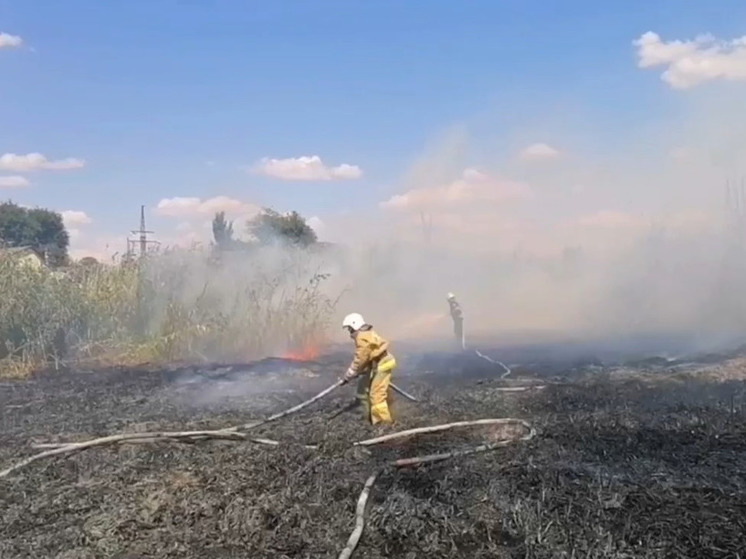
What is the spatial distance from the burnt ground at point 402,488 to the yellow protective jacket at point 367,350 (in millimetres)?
892

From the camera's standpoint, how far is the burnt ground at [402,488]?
606cm

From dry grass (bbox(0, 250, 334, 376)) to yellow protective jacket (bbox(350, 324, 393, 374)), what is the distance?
377 inches

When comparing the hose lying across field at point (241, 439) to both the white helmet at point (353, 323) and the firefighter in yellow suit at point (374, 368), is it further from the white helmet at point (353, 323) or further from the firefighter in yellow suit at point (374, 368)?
the white helmet at point (353, 323)

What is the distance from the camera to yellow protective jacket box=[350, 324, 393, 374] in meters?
10.1

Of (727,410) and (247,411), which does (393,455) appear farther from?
(727,410)

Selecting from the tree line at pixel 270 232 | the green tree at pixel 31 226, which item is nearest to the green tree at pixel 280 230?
the tree line at pixel 270 232

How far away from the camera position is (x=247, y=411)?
39.4 feet

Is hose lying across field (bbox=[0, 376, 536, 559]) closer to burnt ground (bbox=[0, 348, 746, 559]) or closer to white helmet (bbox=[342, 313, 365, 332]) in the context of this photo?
burnt ground (bbox=[0, 348, 746, 559])

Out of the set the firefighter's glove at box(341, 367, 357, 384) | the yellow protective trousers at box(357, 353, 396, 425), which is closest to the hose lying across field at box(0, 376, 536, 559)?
the yellow protective trousers at box(357, 353, 396, 425)

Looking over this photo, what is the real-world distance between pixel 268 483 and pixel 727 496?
4.20 metres

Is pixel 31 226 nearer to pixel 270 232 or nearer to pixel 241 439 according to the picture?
pixel 270 232

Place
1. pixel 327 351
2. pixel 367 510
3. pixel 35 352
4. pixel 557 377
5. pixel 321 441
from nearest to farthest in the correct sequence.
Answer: pixel 367 510 → pixel 321 441 → pixel 557 377 → pixel 35 352 → pixel 327 351

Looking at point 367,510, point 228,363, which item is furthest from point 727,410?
point 228,363

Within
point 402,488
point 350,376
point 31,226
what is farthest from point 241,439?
point 31,226
